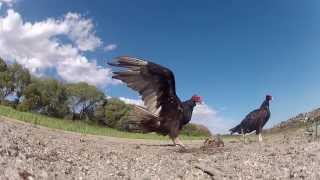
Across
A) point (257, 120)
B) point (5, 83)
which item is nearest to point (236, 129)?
point (257, 120)

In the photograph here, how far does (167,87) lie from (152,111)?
1.22 metres

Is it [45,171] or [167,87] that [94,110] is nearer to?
[167,87]

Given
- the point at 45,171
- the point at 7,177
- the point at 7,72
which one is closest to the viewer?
the point at 7,177

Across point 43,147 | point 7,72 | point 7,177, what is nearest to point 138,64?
point 43,147

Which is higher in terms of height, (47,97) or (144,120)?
(47,97)

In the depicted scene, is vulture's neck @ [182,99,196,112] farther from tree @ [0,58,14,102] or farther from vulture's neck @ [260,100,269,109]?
tree @ [0,58,14,102]

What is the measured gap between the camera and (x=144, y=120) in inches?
554

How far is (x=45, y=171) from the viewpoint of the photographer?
8258 mm

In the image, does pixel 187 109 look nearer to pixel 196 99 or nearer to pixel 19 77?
pixel 196 99

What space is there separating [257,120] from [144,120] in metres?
5.08

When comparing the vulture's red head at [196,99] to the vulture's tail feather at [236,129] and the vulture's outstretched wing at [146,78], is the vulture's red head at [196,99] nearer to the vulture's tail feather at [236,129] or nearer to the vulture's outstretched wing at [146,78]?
the vulture's outstretched wing at [146,78]

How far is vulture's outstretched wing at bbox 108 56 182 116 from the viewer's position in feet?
39.5

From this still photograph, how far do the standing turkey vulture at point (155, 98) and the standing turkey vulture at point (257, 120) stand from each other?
4033 millimetres

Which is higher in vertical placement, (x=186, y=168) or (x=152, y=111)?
(x=152, y=111)
